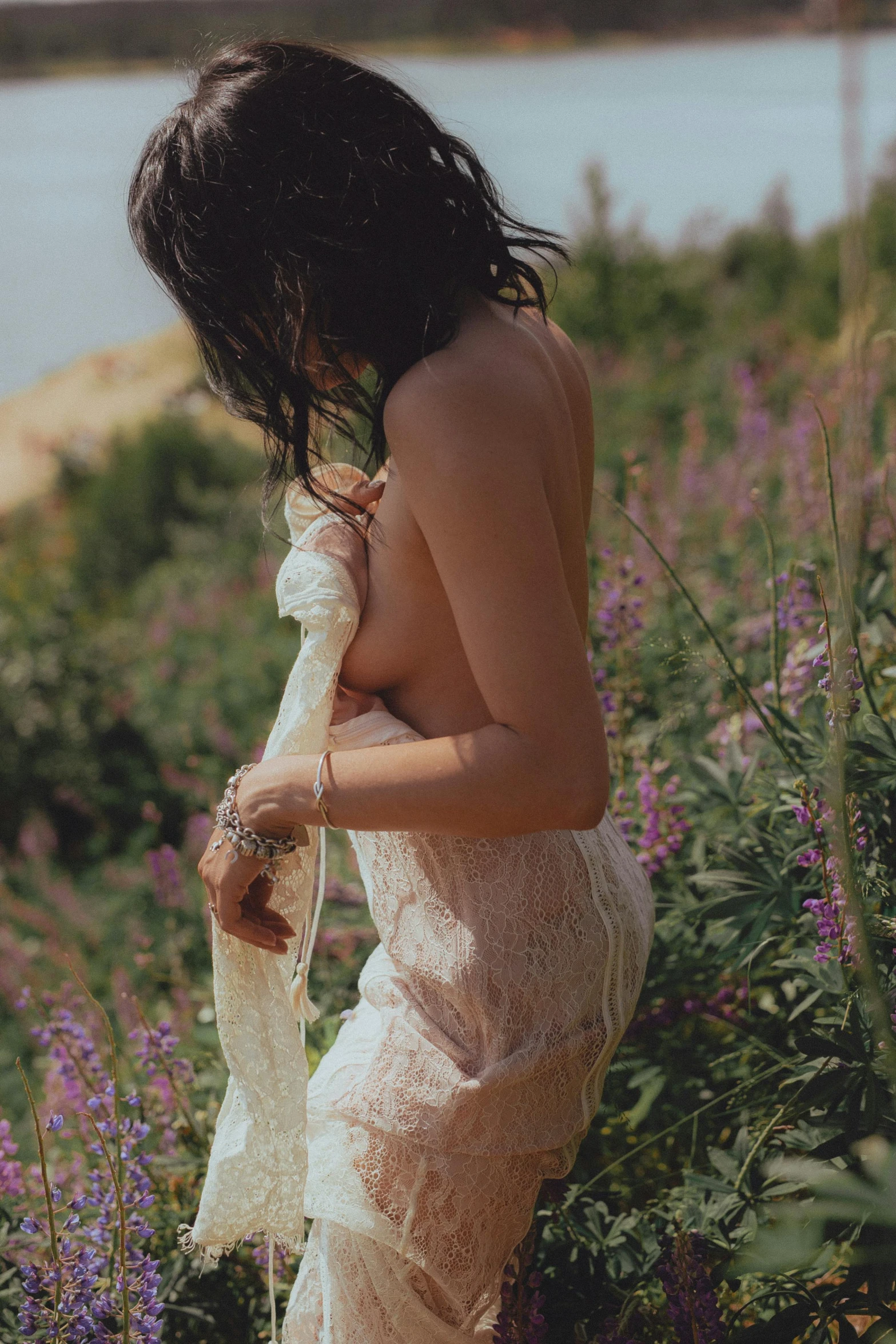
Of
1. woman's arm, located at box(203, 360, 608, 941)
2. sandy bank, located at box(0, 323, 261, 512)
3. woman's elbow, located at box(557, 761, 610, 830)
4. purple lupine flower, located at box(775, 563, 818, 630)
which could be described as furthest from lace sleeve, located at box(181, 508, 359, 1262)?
sandy bank, located at box(0, 323, 261, 512)

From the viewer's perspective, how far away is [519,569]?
38.9 inches

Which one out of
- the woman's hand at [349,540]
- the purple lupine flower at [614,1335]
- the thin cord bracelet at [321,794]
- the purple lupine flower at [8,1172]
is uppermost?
the woman's hand at [349,540]

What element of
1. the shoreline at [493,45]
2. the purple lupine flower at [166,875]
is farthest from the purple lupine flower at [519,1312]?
the shoreline at [493,45]

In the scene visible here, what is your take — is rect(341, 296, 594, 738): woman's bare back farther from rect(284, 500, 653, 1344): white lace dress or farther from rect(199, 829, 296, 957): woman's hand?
rect(199, 829, 296, 957): woman's hand

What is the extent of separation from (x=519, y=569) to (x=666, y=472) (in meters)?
5.15

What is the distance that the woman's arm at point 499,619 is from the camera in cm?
98

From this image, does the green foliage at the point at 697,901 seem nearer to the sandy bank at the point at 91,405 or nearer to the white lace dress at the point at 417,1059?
the white lace dress at the point at 417,1059

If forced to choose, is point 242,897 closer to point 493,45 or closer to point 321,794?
point 321,794

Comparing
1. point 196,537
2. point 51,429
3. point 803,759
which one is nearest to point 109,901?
point 803,759

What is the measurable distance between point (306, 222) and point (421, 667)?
471mm

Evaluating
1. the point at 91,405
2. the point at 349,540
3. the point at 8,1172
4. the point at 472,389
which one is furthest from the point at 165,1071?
the point at 91,405

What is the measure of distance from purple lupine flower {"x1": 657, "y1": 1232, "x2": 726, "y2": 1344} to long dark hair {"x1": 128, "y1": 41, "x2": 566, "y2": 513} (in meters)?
1.01

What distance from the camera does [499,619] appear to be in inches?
38.9

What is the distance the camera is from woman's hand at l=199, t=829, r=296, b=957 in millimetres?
1229
